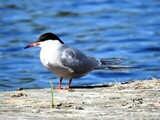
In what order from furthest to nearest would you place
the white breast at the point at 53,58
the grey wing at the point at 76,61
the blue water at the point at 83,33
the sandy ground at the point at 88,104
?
the blue water at the point at 83,33 → the grey wing at the point at 76,61 → the white breast at the point at 53,58 → the sandy ground at the point at 88,104

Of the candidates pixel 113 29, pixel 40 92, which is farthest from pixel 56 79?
pixel 113 29

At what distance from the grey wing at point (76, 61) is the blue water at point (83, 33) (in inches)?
115

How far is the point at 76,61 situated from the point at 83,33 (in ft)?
36.3

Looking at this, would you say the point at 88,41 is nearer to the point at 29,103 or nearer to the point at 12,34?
the point at 12,34

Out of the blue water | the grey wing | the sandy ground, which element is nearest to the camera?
the sandy ground

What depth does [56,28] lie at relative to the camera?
2088cm

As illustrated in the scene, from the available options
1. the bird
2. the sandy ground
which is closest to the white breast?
the bird

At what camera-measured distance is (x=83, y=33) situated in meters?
20.1

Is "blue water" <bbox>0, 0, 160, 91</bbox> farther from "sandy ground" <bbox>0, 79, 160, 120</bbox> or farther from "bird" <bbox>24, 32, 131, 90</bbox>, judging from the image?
"sandy ground" <bbox>0, 79, 160, 120</bbox>

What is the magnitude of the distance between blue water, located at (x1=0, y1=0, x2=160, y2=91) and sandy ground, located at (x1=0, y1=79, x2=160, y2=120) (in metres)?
3.74

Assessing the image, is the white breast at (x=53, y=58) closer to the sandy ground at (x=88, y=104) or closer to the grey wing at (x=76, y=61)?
the grey wing at (x=76, y=61)

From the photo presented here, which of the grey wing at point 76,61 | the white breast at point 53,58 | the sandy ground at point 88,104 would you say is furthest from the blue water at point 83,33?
the sandy ground at point 88,104

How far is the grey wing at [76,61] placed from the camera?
29.4 feet

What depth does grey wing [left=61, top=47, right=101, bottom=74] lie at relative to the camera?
29.4ft
